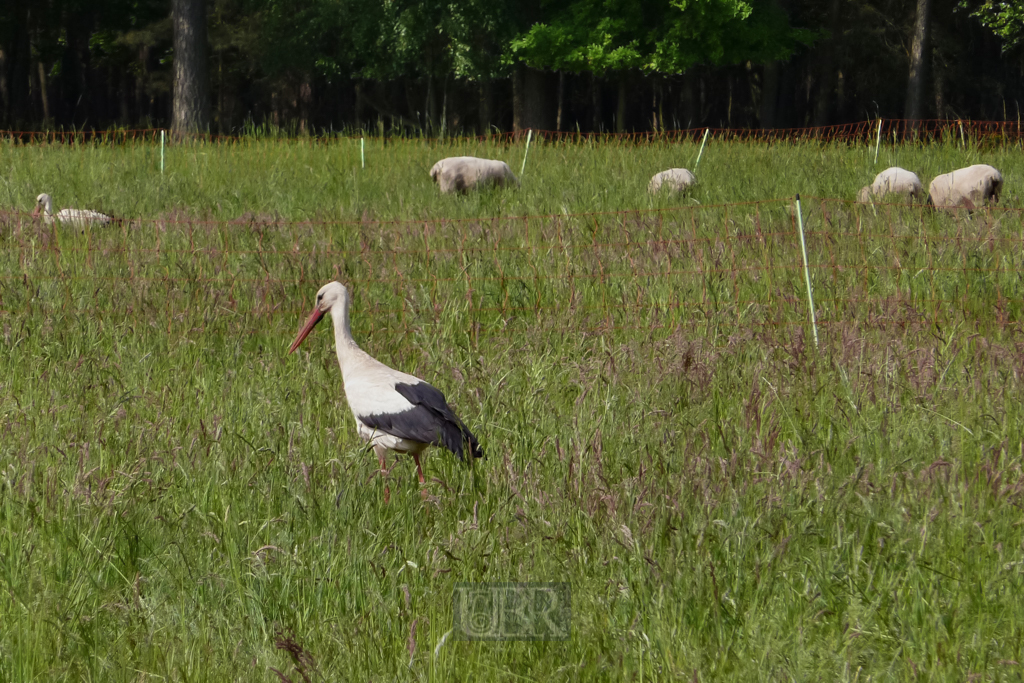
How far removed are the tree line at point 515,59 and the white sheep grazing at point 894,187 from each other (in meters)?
7.70

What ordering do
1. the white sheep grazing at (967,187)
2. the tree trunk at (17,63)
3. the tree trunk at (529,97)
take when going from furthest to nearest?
the tree trunk at (17,63), the tree trunk at (529,97), the white sheep grazing at (967,187)

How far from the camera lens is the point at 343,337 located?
507 cm

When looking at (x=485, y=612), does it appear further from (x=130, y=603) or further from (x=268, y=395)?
(x=268, y=395)

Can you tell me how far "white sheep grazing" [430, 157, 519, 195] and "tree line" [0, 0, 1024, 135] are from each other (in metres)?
3.96

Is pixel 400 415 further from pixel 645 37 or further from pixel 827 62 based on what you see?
pixel 827 62

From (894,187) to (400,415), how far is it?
26.7ft

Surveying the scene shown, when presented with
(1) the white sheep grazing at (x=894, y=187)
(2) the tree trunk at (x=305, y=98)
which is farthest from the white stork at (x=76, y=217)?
(2) the tree trunk at (x=305, y=98)

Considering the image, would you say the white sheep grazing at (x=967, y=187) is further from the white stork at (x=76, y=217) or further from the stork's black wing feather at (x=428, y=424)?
the white stork at (x=76, y=217)

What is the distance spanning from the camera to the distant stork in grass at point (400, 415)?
13.6 ft

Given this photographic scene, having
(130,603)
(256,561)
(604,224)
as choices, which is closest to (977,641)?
(256,561)

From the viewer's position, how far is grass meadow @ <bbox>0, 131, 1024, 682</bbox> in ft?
9.50

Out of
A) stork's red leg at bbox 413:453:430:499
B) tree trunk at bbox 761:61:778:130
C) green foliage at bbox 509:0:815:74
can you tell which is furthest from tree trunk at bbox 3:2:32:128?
stork's red leg at bbox 413:453:430:499

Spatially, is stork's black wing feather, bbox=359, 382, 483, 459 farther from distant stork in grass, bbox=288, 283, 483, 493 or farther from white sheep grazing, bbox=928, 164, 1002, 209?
white sheep grazing, bbox=928, 164, 1002, 209

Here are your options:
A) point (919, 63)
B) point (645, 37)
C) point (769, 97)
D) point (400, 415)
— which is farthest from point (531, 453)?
point (769, 97)
